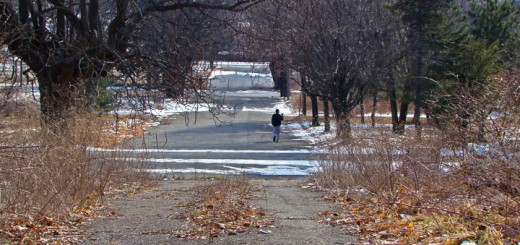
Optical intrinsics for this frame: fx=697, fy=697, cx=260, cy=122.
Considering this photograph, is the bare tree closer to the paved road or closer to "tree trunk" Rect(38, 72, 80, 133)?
"tree trunk" Rect(38, 72, 80, 133)

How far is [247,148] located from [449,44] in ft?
33.7

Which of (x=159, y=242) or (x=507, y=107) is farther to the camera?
(x=507, y=107)

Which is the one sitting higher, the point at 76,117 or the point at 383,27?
the point at 383,27

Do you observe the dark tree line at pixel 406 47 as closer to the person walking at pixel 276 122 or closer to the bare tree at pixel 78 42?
the person walking at pixel 276 122

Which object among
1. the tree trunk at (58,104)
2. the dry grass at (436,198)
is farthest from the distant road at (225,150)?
the dry grass at (436,198)

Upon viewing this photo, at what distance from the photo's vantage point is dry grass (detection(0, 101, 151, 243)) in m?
7.68

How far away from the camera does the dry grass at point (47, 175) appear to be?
768 centimetres

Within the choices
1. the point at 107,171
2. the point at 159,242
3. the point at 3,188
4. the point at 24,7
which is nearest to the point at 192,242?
the point at 159,242

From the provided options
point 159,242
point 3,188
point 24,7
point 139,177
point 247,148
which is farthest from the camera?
point 247,148

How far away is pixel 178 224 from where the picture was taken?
334 inches

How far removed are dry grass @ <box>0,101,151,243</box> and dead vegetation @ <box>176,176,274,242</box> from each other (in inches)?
57.7

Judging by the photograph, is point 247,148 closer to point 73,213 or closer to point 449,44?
point 449,44

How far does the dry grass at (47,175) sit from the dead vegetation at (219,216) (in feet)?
4.81

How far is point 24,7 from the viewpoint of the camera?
514 inches
